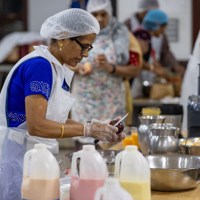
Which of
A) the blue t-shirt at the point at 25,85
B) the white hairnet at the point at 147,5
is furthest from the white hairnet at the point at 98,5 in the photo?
the blue t-shirt at the point at 25,85

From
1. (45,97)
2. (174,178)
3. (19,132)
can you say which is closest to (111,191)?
(174,178)

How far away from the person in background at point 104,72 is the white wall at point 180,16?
2610 mm

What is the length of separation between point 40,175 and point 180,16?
225 inches

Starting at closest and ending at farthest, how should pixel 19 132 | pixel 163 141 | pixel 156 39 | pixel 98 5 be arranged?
pixel 19 132 < pixel 163 141 < pixel 98 5 < pixel 156 39

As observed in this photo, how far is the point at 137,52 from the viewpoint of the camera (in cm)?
494

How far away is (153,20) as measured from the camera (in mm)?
Answer: 5953

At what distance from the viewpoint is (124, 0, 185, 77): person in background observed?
240 inches

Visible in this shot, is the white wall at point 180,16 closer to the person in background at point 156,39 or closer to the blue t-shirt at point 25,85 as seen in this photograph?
the person in background at point 156,39

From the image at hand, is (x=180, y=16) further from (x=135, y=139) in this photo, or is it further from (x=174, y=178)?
(x=174, y=178)

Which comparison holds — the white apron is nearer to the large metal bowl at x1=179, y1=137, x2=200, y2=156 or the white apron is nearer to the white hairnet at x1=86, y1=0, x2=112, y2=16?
the large metal bowl at x1=179, y1=137, x2=200, y2=156

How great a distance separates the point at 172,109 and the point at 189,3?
149 inches

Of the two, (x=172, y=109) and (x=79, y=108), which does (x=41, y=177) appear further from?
(x=79, y=108)

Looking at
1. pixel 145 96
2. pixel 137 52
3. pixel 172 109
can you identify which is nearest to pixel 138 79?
pixel 145 96

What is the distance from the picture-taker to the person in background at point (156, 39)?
6084mm
